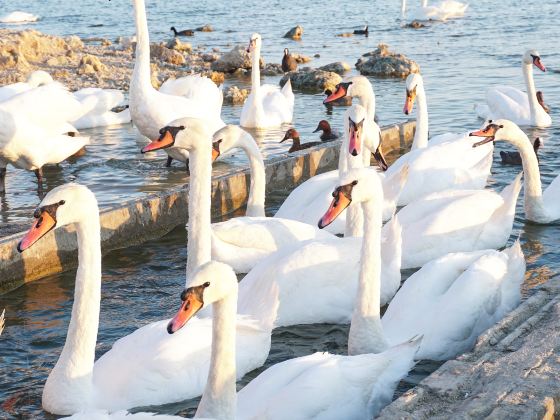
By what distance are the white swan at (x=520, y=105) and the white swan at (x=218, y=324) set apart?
10.5m

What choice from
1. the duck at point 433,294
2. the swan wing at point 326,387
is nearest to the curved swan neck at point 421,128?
the duck at point 433,294

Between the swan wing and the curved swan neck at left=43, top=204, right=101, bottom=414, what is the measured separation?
0.92 m

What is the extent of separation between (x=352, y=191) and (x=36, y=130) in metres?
6.21

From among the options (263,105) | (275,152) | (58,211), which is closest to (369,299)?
(58,211)

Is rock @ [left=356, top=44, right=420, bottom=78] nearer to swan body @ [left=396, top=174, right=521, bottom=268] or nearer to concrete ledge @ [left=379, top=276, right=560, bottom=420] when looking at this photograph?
swan body @ [left=396, top=174, right=521, bottom=268]

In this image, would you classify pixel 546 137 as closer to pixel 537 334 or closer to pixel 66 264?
pixel 66 264

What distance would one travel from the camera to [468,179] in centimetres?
1049

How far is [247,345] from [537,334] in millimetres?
1789

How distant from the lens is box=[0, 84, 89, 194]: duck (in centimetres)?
1125

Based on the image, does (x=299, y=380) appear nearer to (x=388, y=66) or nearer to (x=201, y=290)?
(x=201, y=290)

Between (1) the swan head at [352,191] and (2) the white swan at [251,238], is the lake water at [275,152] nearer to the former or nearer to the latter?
(2) the white swan at [251,238]

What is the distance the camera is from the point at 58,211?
19.0ft

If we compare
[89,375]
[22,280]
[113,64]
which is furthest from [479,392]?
[113,64]

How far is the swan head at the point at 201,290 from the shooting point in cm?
488
